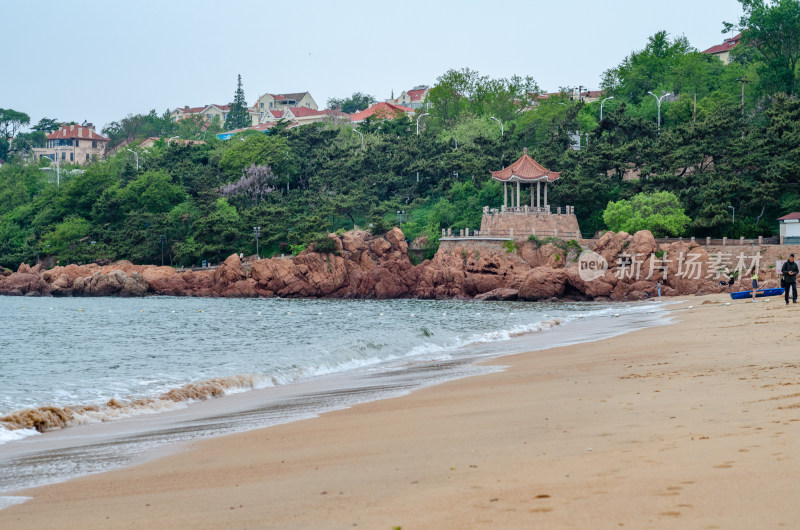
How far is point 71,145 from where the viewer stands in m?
149

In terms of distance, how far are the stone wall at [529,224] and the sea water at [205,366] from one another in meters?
13.4

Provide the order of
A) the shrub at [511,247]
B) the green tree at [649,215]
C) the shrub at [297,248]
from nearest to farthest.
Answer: the green tree at [649,215], the shrub at [511,247], the shrub at [297,248]

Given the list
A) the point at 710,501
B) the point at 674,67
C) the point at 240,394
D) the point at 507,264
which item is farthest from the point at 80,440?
the point at 674,67

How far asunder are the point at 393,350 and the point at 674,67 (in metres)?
75.9

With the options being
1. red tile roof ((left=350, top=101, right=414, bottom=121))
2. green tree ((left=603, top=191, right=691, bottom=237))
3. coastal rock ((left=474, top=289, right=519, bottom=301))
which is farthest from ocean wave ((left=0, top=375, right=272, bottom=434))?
red tile roof ((left=350, top=101, right=414, bottom=121))

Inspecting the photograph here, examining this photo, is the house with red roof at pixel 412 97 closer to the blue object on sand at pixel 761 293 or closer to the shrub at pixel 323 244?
the shrub at pixel 323 244

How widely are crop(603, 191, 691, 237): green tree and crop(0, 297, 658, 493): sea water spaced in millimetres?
11309

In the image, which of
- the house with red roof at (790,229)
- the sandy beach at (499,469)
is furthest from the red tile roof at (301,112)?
the sandy beach at (499,469)

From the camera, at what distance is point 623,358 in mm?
16422

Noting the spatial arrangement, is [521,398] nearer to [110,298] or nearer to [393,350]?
[393,350]

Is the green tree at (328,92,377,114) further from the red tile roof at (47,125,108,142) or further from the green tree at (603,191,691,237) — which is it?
the green tree at (603,191,691,237)

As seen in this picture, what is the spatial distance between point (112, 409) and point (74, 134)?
149 m

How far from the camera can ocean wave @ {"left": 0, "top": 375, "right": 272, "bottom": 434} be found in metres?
12.1

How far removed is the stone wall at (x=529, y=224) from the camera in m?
61.5
